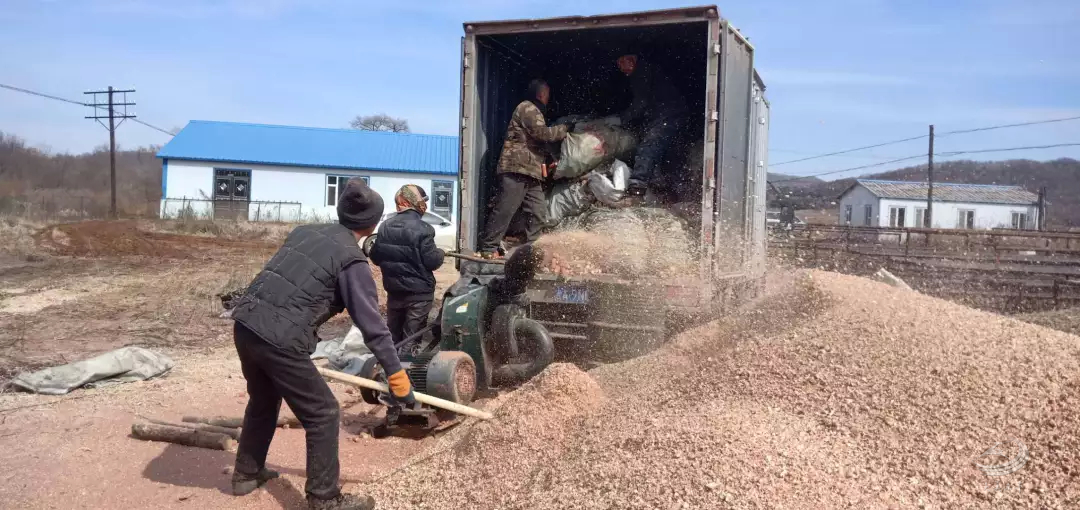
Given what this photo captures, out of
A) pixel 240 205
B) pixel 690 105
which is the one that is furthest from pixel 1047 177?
pixel 690 105

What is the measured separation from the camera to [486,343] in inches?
223

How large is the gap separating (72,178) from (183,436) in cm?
6525

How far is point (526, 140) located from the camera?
675 cm

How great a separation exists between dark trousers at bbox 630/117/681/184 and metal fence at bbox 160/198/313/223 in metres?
25.4

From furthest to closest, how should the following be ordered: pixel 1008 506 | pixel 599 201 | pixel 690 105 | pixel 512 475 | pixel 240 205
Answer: pixel 240 205, pixel 690 105, pixel 599 201, pixel 512 475, pixel 1008 506

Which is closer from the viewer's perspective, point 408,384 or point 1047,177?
point 408,384

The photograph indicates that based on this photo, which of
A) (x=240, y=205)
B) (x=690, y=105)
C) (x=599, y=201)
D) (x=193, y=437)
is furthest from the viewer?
(x=240, y=205)

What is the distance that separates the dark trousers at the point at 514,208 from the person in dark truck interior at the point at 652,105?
985 millimetres

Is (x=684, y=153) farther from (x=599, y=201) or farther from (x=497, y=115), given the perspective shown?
(x=497, y=115)

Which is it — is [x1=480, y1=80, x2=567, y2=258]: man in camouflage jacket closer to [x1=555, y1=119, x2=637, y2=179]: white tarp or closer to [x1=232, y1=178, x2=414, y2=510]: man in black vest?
[x1=555, y1=119, x2=637, y2=179]: white tarp

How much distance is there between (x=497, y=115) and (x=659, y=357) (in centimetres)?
310

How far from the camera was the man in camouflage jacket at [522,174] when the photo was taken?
6668mm

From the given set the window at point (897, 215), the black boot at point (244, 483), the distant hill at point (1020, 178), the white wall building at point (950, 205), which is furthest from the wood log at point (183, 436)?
the distant hill at point (1020, 178)

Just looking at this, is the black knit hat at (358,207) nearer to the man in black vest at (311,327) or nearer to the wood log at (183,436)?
the man in black vest at (311,327)
